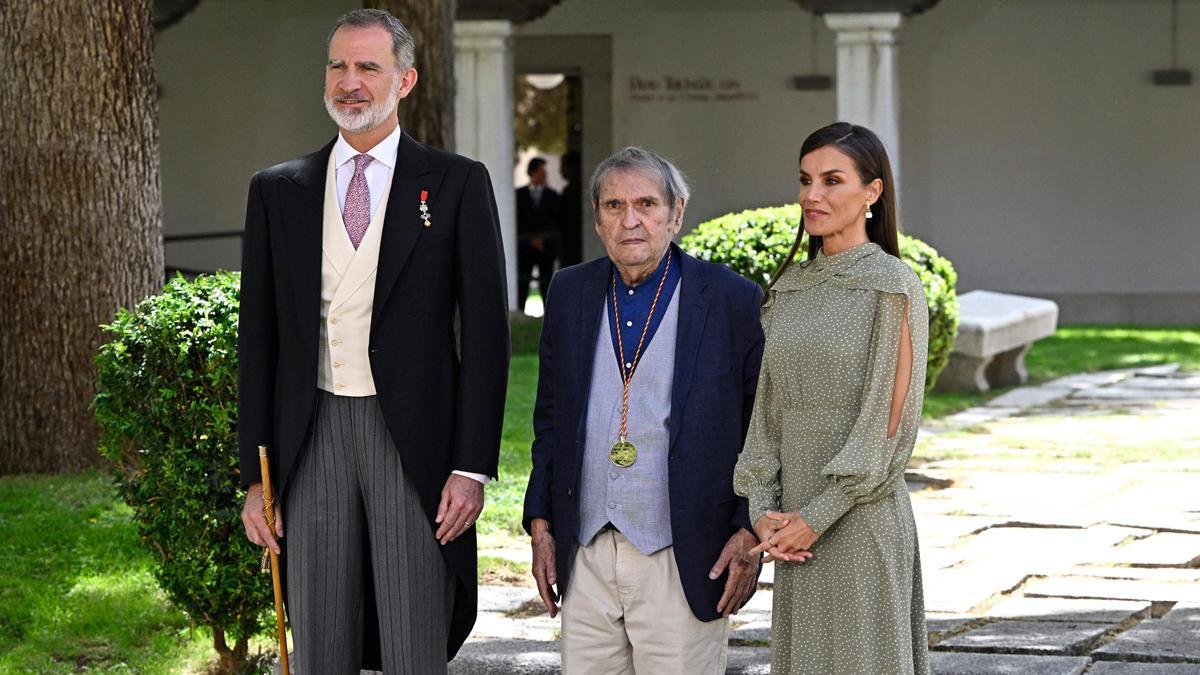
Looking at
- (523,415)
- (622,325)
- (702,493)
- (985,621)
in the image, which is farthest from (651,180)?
(523,415)

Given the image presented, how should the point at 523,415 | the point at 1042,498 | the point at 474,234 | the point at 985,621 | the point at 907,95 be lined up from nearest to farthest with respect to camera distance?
1. the point at 474,234
2. the point at 985,621
3. the point at 1042,498
4. the point at 523,415
5. the point at 907,95

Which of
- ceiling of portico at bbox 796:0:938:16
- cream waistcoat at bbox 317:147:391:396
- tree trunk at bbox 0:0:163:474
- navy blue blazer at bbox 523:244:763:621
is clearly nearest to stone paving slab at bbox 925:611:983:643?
navy blue blazer at bbox 523:244:763:621

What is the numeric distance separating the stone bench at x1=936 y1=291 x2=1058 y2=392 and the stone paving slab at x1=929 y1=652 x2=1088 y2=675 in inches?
A: 252

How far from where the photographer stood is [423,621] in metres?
3.40

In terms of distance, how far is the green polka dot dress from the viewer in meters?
3.09

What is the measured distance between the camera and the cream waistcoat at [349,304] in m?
3.33

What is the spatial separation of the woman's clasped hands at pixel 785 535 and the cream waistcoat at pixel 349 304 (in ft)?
2.74

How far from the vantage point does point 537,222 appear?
17547 millimetres

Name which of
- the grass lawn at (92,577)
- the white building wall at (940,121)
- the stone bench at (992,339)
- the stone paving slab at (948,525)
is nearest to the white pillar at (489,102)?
the white building wall at (940,121)

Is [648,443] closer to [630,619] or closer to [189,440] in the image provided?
[630,619]

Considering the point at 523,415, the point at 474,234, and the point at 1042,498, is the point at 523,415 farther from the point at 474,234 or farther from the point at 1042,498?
the point at 474,234

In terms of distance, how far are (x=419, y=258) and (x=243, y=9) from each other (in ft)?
47.9

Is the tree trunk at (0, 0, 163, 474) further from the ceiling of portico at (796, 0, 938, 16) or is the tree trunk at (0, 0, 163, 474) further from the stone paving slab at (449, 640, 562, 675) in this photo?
the ceiling of portico at (796, 0, 938, 16)

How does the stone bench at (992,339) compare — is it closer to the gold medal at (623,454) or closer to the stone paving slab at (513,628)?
the stone paving slab at (513,628)
